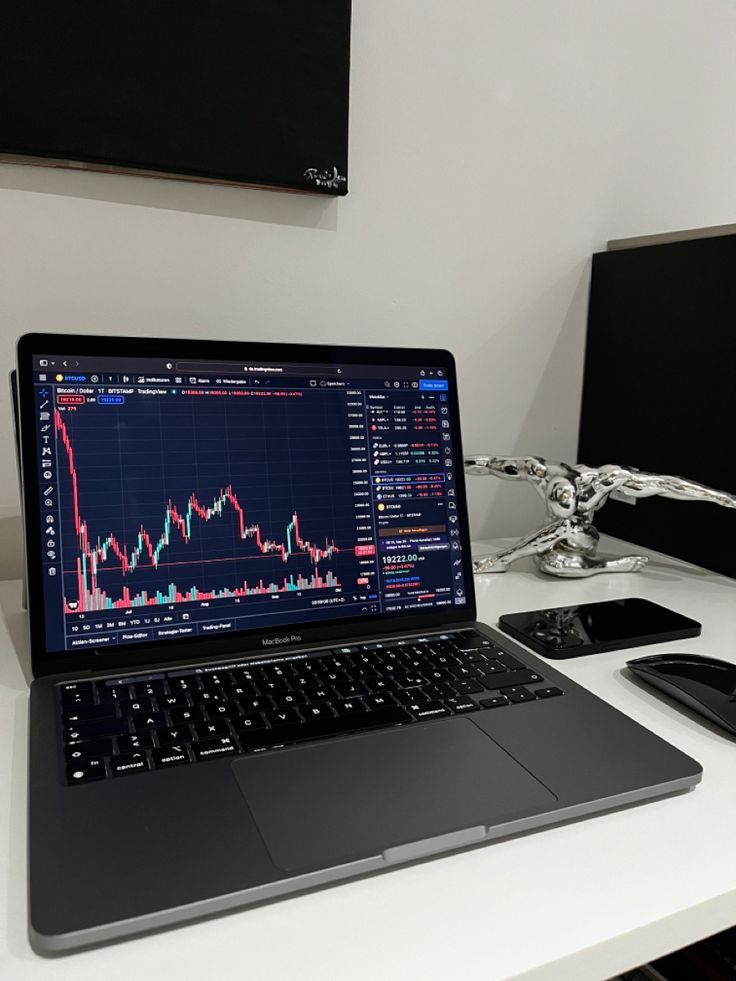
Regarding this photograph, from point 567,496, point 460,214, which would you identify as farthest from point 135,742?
point 460,214

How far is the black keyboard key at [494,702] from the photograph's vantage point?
59 cm

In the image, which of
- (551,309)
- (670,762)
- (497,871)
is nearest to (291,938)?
(497,871)

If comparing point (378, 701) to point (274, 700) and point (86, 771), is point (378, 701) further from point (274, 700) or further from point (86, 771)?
point (86, 771)

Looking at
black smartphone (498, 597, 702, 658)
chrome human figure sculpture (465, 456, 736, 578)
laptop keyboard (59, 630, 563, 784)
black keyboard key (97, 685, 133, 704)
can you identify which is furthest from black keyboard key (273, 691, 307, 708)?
chrome human figure sculpture (465, 456, 736, 578)

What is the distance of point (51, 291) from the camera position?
0.81m

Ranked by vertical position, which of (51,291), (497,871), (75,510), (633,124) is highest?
(633,124)

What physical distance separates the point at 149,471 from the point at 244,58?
46cm

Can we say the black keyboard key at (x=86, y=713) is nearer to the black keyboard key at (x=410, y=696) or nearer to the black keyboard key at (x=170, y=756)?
the black keyboard key at (x=170, y=756)

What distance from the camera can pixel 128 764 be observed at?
490mm

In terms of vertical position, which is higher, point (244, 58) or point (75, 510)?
point (244, 58)

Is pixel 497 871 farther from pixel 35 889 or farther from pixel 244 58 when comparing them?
pixel 244 58

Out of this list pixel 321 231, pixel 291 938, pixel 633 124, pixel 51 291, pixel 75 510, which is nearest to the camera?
pixel 291 938

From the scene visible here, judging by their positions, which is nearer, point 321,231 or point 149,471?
point 149,471

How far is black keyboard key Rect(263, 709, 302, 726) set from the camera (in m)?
0.55
